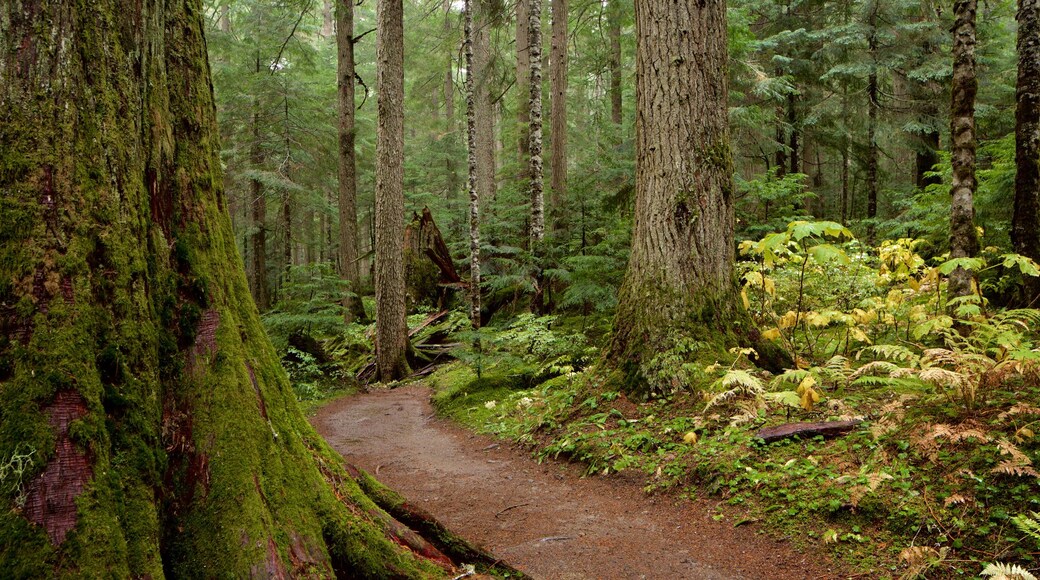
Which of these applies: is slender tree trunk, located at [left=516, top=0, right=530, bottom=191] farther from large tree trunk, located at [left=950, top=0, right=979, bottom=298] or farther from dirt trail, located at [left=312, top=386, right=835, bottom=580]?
large tree trunk, located at [left=950, top=0, right=979, bottom=298]

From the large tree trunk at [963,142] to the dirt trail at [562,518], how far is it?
409cm

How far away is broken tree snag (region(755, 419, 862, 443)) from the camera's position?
4.10 meters

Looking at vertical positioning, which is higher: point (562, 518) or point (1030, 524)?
point (1030, 524)

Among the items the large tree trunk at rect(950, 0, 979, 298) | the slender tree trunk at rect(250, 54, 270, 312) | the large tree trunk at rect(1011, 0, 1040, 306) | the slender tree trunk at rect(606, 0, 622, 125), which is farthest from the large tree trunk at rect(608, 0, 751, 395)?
the slender tree trunk at rect(250, 54, 270, 312)

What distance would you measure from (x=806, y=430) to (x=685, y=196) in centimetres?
258

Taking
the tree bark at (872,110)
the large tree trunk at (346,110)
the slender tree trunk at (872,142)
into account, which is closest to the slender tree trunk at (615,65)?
the tree bark at (872,110)

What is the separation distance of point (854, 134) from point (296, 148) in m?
20.1

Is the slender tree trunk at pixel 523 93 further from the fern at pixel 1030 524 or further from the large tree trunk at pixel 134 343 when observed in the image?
the fern at pixel 1030 524

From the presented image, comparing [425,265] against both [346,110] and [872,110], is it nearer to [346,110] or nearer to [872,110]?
[346,110]

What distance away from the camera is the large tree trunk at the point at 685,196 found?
18.2 ft

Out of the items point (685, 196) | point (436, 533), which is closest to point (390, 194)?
point (685, 196)

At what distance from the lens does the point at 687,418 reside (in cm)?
494

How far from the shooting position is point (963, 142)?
5395 mm

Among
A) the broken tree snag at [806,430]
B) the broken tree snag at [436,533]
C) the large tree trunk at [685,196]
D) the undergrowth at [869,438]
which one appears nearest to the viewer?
the undergrowth at [869,438]
